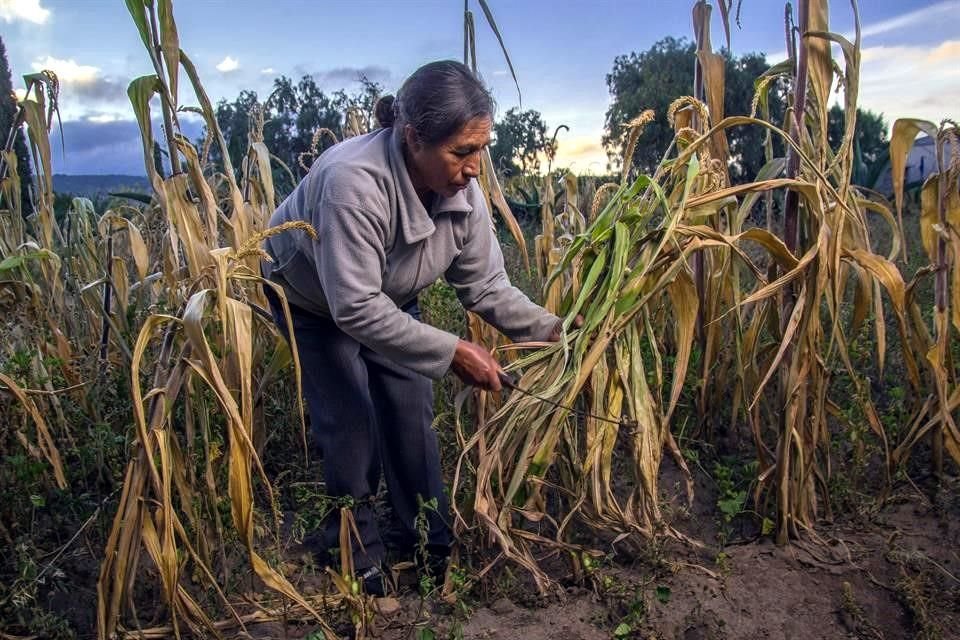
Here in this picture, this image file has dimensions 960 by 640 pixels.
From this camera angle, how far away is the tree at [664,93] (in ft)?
41.6

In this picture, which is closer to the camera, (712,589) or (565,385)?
(565,385)

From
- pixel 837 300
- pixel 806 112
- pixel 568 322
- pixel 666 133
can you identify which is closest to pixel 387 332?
pixel 568 322

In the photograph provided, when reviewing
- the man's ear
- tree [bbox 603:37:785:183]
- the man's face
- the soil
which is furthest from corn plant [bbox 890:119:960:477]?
tree [bbox 603:37:785:183]

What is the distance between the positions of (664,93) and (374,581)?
12365mm

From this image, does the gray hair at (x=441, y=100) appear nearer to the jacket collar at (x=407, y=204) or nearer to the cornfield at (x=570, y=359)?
the jacket collar at (x=407, y=204)

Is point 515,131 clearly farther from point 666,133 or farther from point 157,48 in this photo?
point 666,133

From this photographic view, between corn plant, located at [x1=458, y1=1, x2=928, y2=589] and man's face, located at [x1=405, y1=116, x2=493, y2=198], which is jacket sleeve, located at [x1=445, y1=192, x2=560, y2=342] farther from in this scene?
man's face, located at [x1=405, y1=116, x2=493, y2=198]

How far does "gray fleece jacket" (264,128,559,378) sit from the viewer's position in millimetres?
1791

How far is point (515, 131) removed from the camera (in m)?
6.31

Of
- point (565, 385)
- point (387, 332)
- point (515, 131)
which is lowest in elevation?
point (565, 385)

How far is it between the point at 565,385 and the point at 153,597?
3.67 ft

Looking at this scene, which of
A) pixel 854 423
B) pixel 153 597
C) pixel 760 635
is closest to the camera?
pixel 760 635

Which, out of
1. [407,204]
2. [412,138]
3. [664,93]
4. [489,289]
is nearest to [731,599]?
[489,289]

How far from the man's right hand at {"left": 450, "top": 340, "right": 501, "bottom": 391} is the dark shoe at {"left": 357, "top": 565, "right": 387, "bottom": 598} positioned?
1.85ft
